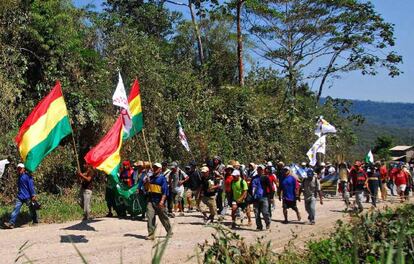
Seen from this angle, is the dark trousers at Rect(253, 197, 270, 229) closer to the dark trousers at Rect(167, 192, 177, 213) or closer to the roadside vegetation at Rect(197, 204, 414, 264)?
the dark trousers at Rect(167, 192, 177, 213)

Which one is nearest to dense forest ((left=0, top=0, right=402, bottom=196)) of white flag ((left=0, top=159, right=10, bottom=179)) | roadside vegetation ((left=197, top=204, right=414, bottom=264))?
white flag ((left=0, top=159, right=10, bottom=179))

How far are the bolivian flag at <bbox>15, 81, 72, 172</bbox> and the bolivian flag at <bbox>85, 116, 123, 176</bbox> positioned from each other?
825mm

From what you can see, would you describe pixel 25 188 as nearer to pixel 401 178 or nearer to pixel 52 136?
pixel 52 136

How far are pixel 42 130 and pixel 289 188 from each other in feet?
22.3

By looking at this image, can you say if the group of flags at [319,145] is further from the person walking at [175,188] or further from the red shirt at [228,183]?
the red shirt at [228,183]

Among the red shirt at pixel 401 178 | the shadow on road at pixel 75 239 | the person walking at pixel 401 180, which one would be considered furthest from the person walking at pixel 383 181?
the shadow on road at pixel 75 239

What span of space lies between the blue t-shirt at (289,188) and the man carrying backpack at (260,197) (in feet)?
3.95

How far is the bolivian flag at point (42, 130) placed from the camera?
36.8 ft

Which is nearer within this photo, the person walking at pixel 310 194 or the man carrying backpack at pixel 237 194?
the man carrying backpack at pixel 237 194

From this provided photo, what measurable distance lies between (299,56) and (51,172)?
77.6ft

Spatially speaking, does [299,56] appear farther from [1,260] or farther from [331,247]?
[331,247]

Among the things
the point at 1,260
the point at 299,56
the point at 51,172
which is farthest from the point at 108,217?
the point at 299,56

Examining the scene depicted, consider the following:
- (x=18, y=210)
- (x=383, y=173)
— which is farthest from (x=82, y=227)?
(x=383, y=173)

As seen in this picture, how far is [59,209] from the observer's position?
15.5m
